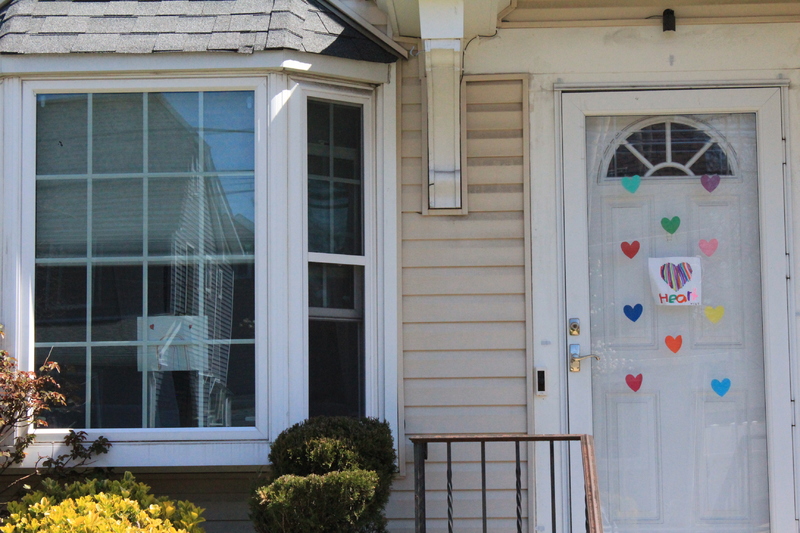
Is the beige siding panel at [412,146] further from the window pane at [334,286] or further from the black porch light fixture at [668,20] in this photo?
the black porch light fixture at [668,20]

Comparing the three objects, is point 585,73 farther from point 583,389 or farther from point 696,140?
point 583,389

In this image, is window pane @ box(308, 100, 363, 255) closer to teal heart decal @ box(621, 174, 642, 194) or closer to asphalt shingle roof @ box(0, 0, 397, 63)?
asphalt shingle roof @ box(0, 0, 397, 63)

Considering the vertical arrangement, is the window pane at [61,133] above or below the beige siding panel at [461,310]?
above

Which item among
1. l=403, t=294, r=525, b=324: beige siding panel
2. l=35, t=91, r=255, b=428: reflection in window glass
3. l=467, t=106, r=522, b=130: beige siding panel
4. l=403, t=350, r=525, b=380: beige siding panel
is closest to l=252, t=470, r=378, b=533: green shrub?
l=35, t=91, r=255, b=428: reflection in window glass

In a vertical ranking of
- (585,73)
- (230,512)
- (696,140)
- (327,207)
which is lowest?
(230,512)

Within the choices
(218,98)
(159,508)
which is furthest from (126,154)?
(159,508)

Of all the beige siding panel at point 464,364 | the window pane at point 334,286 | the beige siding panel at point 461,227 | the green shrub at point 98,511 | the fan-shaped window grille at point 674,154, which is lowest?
the green shrub at point 98,511

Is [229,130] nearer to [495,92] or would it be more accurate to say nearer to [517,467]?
[495,92]

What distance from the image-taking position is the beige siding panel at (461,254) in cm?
438

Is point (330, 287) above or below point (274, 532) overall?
above

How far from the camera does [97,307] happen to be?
4086 millimetres

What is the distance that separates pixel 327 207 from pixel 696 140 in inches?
73.6

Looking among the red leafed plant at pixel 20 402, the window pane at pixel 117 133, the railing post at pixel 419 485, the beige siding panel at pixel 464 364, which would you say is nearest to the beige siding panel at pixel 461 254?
the beige siding panel at pixel 464 364

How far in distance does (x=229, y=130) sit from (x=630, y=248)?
2.03 meters
